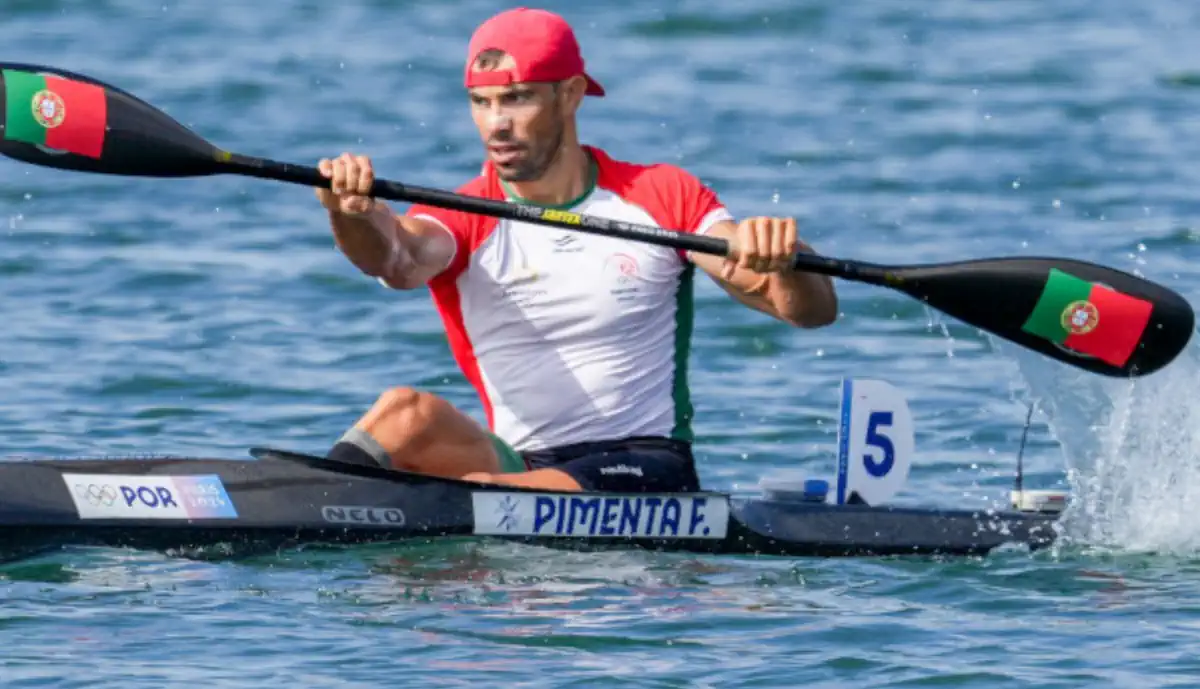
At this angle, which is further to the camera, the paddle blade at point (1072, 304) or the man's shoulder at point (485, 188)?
the paddle blade at point (1072, 304)

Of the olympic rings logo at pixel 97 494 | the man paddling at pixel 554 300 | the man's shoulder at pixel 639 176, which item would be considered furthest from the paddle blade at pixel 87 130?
the man's shoulder at pixel 639 176

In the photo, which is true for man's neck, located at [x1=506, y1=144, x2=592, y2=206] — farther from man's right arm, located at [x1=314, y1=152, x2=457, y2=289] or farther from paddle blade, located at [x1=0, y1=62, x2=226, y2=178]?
paddle blade, located at [x1=0, y1=62, x2=226, y2=178]

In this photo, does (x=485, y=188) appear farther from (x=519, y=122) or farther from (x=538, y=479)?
(x=538, y=479)

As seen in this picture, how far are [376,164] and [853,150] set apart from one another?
336 centimetres

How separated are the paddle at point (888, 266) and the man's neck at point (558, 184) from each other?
0.21 meters

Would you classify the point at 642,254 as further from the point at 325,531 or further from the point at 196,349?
the point at 196,349

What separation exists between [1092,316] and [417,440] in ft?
7.32

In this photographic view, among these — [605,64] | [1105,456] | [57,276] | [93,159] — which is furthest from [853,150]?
[93,159]

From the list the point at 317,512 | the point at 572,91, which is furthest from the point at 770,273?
the point at 317,512

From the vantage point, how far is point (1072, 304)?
25.8ft

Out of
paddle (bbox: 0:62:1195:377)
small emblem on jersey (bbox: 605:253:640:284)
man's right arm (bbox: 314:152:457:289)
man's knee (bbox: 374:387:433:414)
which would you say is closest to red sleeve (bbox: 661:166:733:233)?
small emblem on jersey (bbox: 605:253:640:284)

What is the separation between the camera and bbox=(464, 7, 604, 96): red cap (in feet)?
24.5

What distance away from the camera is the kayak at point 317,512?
720 centimetres

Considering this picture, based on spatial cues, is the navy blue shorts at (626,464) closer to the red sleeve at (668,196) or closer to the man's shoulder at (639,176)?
the red sleeve at (668,196)
